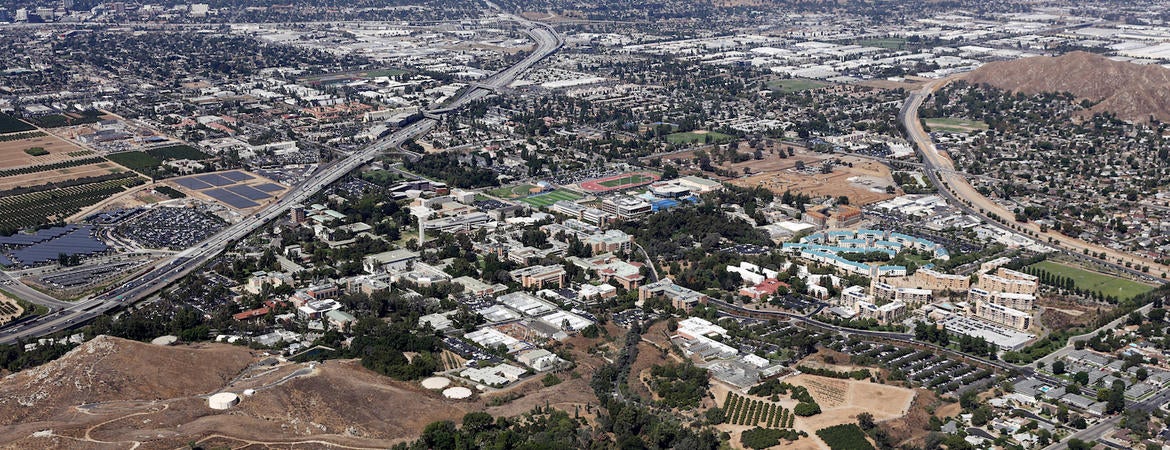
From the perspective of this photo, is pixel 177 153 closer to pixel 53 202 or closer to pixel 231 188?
pixel 231 188

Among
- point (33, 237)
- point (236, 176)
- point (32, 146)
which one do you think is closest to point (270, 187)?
point (236, 176)

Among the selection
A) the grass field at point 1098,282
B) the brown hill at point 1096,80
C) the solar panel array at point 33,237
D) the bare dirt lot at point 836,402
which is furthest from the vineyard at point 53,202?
the brown hill at point 1096,80

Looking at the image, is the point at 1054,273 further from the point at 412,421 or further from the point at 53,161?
the point at 53,161

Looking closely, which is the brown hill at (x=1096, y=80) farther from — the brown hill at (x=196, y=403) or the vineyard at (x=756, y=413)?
the brown hill at (x=196, y=403)

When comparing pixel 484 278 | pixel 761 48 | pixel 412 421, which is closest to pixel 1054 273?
pixel 484 278

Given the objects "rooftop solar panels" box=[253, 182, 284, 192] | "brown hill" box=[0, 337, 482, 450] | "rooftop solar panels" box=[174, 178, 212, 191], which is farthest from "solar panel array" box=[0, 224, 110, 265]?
"brown hill" box=[0, 337, 482, 450]

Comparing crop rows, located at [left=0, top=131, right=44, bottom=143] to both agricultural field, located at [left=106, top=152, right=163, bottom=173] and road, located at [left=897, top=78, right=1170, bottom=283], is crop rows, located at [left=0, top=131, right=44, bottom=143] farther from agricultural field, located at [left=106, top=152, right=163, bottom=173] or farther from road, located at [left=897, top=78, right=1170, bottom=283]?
road, located at [left=897, top=78, right=1170, bottom=283]

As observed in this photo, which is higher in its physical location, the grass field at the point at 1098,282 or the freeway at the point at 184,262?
the grass field at the point at 1098,282
